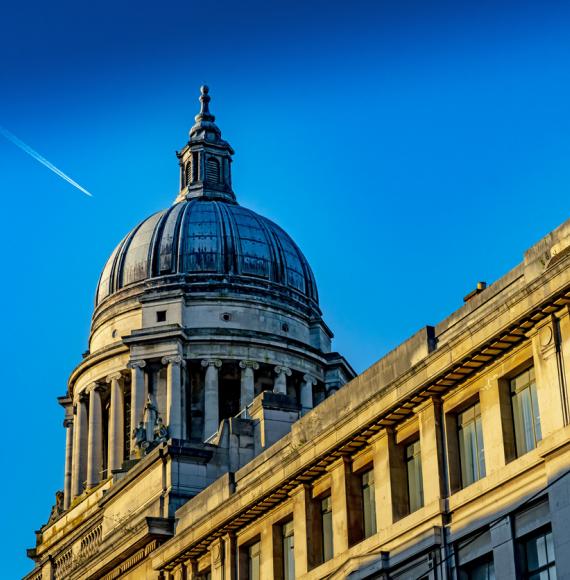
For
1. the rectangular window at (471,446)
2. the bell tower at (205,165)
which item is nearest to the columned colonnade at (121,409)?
the bell tower at (205,165)

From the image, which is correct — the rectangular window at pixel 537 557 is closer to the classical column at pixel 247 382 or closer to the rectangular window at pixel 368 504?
the rectangular window at pixel 368 504

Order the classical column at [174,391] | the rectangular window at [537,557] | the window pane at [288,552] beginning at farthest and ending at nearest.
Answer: the classical column at [174,391], the window pane at [288,552], the rectangular window at [537,557]

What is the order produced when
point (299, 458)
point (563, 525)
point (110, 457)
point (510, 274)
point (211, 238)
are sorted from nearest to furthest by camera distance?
point (563, 525) → point (510, 274) → point (299, 458) → point (110, 457) → point (211, 238)

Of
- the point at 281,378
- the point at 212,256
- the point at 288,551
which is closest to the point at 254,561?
the point at 288,551

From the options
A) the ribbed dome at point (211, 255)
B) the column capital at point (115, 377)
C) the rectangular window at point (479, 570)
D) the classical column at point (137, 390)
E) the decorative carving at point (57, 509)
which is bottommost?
the rectangular window at point (479, 570)

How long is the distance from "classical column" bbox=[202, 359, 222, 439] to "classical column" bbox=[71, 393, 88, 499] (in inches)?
373

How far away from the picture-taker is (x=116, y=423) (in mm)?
102125

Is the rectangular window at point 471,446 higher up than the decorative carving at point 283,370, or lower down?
lower down

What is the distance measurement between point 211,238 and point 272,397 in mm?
42456

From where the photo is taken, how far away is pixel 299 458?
5078cm

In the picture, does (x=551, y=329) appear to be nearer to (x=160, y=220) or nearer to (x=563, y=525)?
(x=563, y=525)

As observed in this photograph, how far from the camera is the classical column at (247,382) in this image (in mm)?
99938

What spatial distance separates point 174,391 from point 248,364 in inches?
201

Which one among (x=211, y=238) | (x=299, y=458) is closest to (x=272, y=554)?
(x=299, y=458)
